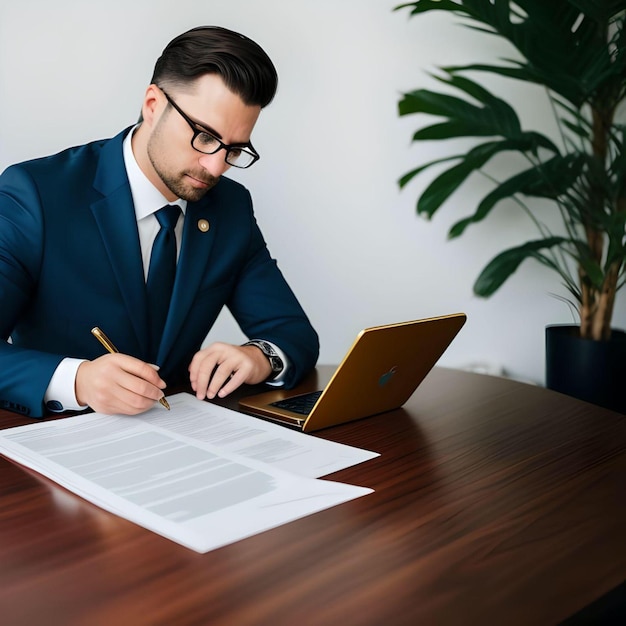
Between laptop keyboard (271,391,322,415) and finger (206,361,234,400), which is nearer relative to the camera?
laptop keyboard (271,391,322,415)

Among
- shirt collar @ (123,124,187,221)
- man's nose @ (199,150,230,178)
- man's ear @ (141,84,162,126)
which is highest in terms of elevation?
man's ear @ (141,84,162,126)

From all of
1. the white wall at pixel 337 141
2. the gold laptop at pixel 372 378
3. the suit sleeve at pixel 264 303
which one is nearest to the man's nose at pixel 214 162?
the suit sleeve at pixel 264 303

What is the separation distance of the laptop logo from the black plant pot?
6.30 ft

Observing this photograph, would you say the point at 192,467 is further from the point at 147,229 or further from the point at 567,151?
the point at 567,151

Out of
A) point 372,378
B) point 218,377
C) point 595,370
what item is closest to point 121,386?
→ point 218,377

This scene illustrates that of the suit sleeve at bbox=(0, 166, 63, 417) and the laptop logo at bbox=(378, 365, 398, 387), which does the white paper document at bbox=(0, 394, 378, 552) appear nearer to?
the laptop logo at bbox=(378, 365, 398, 387)

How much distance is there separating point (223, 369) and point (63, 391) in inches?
12.6

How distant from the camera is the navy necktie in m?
1.88

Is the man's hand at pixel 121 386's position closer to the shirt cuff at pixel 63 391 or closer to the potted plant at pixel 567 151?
the shirt cuff at pixel 63 391

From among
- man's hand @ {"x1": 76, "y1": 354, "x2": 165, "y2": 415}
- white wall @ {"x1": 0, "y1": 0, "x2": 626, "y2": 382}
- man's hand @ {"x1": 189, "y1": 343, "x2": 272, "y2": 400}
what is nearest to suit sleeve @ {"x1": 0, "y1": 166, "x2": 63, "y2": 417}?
man's hand @ {"x1": 76, "y1": 354, "x2": 165, "y2": 415}

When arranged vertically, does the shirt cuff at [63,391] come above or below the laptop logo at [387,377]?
below

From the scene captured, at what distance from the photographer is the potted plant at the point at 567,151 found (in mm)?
2908

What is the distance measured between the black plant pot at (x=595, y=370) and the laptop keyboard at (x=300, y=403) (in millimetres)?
1841

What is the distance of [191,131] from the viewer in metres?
1.81
